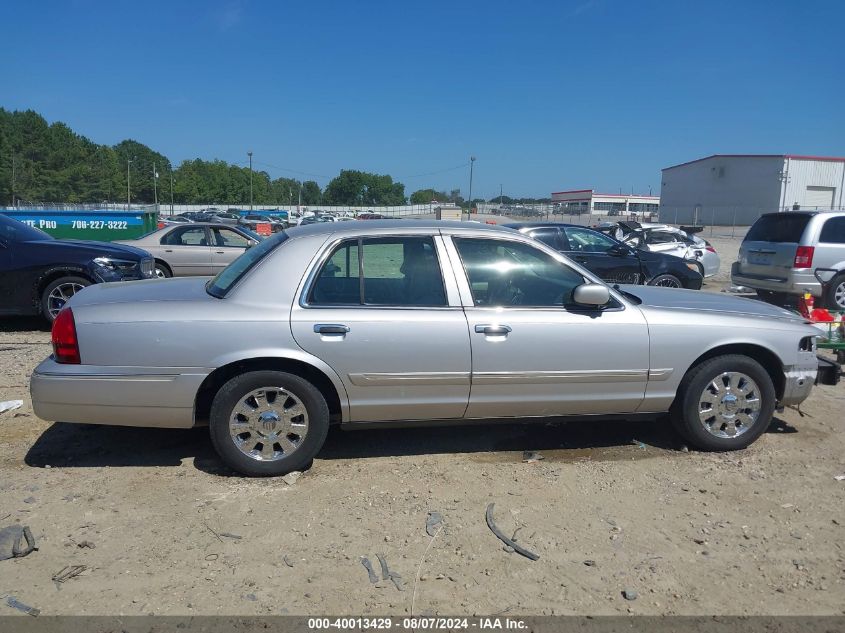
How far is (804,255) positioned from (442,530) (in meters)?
9.45

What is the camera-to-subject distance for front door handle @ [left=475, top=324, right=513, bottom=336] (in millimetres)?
4130

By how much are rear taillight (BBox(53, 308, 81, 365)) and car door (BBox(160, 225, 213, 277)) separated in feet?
28.0

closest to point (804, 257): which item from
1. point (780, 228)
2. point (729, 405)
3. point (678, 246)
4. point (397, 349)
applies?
point (780, 228)

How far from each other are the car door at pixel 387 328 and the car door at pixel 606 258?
6.92 meters

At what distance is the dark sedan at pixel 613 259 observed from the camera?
10.9m

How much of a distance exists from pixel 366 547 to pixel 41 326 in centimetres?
740

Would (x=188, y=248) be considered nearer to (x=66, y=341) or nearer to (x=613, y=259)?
(x=613, y=259)

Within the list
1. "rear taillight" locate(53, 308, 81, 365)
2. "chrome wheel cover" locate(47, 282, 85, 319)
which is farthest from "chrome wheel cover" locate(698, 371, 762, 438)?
"chrome wheel cover" locate(47, 282, 85, 319)

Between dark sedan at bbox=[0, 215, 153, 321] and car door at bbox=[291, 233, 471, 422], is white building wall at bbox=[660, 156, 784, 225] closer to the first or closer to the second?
dark sedan at bbox=[0, 215, 153, 321]

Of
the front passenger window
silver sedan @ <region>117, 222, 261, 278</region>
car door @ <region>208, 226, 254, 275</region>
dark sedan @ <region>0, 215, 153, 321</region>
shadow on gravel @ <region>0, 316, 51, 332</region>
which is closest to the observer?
the front passenger window

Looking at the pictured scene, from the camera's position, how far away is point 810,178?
190 feet

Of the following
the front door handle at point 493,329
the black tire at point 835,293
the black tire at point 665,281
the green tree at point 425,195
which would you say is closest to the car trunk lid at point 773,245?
the black tire at point 835,293

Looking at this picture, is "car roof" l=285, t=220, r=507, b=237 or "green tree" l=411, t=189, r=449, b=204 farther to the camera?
"green tree" l=411, t=189, r=449, b=204

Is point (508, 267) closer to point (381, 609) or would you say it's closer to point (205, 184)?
point (381, 609)
